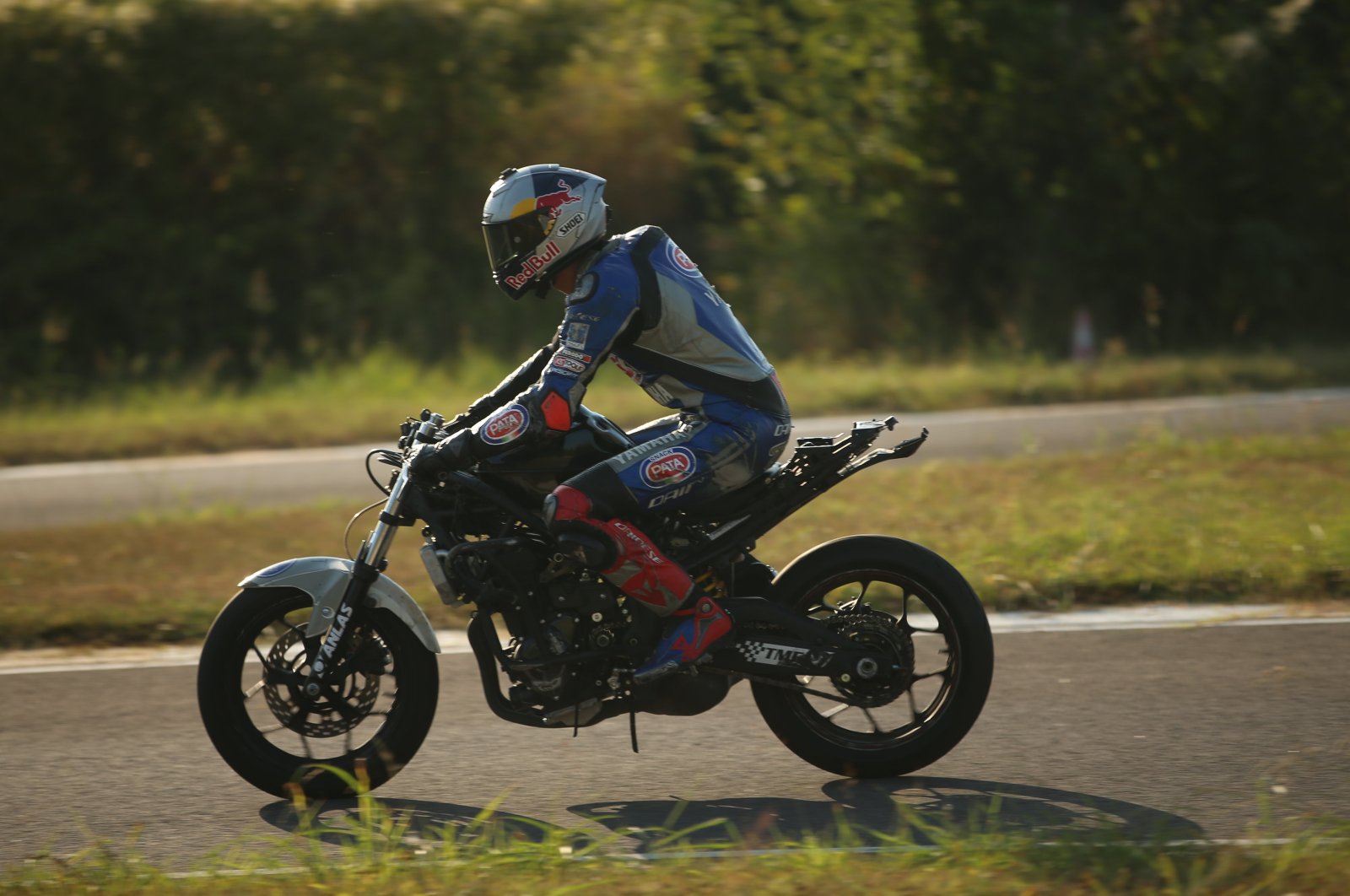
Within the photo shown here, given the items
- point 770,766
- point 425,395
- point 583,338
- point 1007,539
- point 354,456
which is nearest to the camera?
point 583,338

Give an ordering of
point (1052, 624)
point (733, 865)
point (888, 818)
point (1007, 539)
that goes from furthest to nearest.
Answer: point (1007, 539) → point (1052, 624) → point (888, 818) → point (733, 865)

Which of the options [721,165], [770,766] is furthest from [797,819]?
[721,165]

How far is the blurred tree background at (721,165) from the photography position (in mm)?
16125

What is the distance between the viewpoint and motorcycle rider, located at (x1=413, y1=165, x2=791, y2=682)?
508 centimetres

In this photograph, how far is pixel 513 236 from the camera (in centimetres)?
522

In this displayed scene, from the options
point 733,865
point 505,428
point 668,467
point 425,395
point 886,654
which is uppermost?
point 425,395

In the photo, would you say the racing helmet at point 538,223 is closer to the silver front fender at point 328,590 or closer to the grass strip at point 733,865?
the silver front fender at point 328,590

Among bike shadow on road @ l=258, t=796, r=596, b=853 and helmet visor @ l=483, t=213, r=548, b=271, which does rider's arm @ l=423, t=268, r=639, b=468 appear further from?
bike shadow on road @ l=258, t=796, r=596, b=853

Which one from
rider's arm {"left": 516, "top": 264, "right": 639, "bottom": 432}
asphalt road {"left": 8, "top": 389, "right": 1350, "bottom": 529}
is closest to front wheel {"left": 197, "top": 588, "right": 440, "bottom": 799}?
rider's arm {"left": 516, "top": 264, "right": 639, "bottom": 432}

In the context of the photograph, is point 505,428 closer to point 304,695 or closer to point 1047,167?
point 304,695

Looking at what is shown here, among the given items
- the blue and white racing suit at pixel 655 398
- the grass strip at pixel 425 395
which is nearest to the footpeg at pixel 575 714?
the blue and white racing suit at pixel 655 398

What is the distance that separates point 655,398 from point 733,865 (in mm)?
1538

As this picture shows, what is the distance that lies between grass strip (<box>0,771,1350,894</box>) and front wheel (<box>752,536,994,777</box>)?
0.50m

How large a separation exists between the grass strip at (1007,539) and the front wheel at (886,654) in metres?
2.34
